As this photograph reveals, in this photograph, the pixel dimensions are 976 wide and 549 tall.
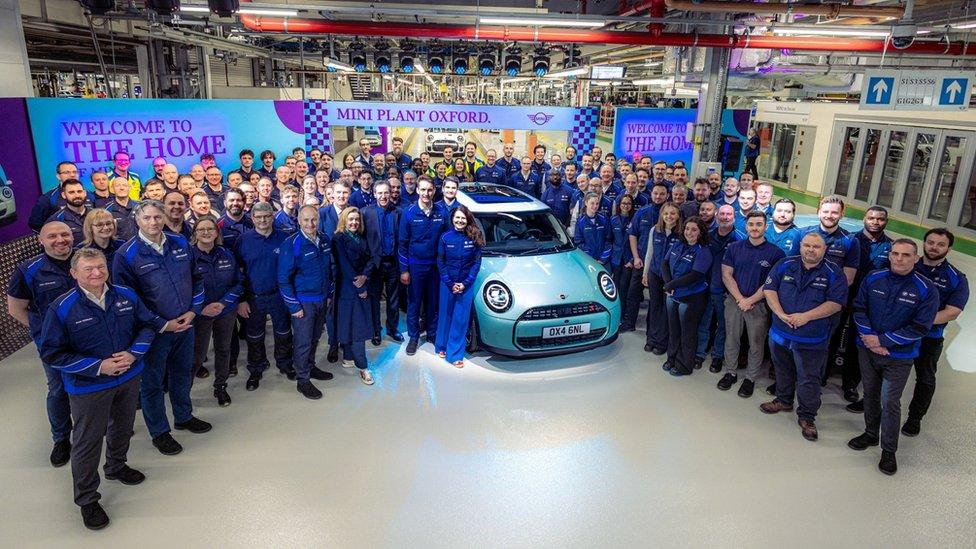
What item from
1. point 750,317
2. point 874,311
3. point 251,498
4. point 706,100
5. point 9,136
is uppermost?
point 706,100

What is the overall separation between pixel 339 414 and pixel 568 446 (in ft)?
5.41

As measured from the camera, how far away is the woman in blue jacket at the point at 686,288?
14.5 feet

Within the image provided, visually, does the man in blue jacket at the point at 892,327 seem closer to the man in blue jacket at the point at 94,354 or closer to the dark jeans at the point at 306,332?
the dark jeans at the point at 306,332

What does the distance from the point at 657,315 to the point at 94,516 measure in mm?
4305

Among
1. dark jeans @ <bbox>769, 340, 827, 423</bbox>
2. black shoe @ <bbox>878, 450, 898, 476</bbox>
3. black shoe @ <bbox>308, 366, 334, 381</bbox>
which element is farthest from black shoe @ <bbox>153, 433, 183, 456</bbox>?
black shoe @ <bbox>878, 450, 898, 476</bbox>

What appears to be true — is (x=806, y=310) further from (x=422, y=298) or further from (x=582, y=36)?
(x=582, y=36)

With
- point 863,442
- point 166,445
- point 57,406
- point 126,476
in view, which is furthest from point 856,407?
point 57,406

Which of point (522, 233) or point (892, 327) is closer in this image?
point (892, 327)

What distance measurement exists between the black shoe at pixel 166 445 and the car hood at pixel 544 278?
7.88ft

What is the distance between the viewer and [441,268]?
4.63 meters

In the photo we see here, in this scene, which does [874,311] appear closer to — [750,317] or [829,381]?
[750,317]

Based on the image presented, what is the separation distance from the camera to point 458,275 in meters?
4.57

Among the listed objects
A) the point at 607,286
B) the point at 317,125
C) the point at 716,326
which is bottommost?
the point at 716,326

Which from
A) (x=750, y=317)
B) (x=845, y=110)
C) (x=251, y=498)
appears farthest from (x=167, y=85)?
(x=845, y=110)
